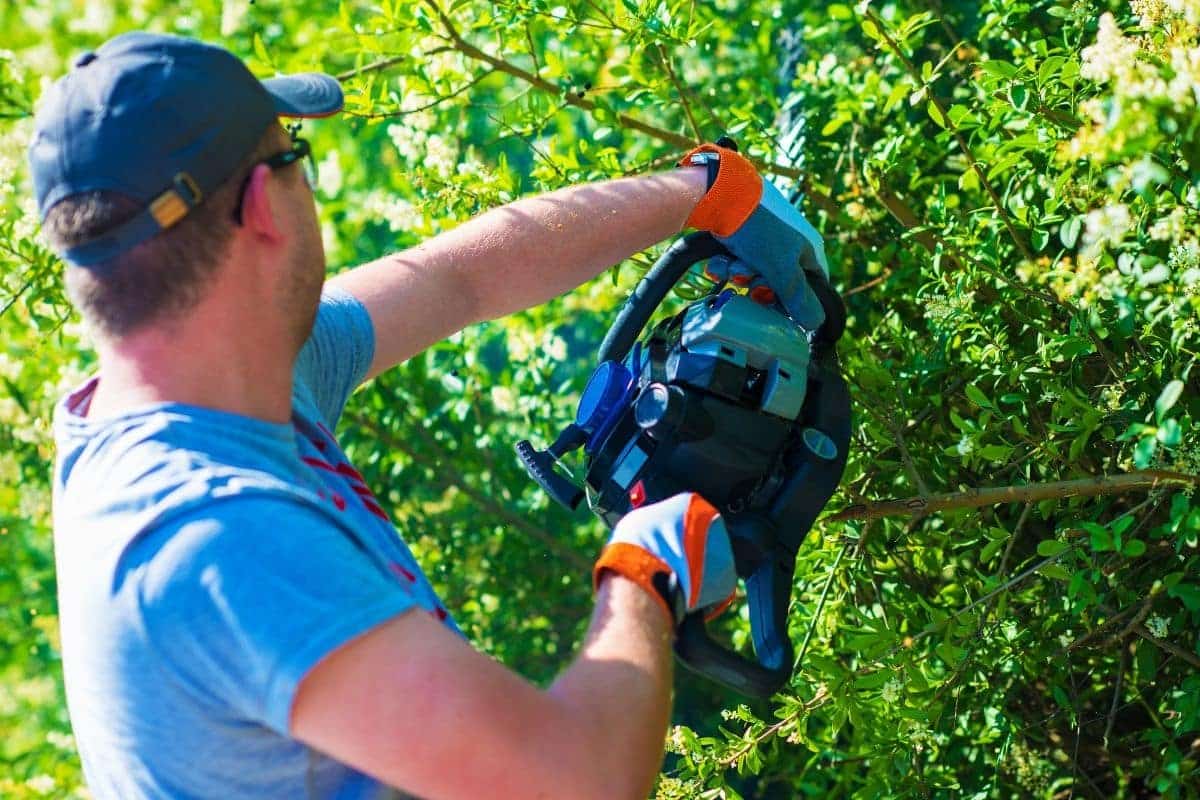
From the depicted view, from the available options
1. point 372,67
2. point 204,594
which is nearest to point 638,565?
point 204,594

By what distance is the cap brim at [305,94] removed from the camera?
1.86m

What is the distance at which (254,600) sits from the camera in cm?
141

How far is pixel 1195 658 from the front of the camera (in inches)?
89.8

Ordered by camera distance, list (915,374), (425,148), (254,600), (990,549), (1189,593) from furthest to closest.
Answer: (425,148) < (915,374) < (990,549) < (1189,593) < (254,600)

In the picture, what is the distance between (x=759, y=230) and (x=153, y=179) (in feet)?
3.06

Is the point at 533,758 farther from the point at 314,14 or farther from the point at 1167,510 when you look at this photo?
the point at 314,14

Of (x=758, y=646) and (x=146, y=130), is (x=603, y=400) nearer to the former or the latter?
(x=758, y=646)

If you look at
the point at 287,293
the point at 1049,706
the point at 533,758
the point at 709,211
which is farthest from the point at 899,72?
the point at 533,758

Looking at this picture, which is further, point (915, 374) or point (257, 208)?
point (915, 374)

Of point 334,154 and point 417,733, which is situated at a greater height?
point 417,733

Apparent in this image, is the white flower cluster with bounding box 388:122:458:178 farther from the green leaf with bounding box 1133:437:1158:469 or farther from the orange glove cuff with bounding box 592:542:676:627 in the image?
the green leaf with bounding box 1133:437:1158:469

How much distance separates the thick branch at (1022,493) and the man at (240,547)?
2.16 feet

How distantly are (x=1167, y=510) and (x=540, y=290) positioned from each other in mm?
1132

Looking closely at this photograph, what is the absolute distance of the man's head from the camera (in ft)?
5.25
